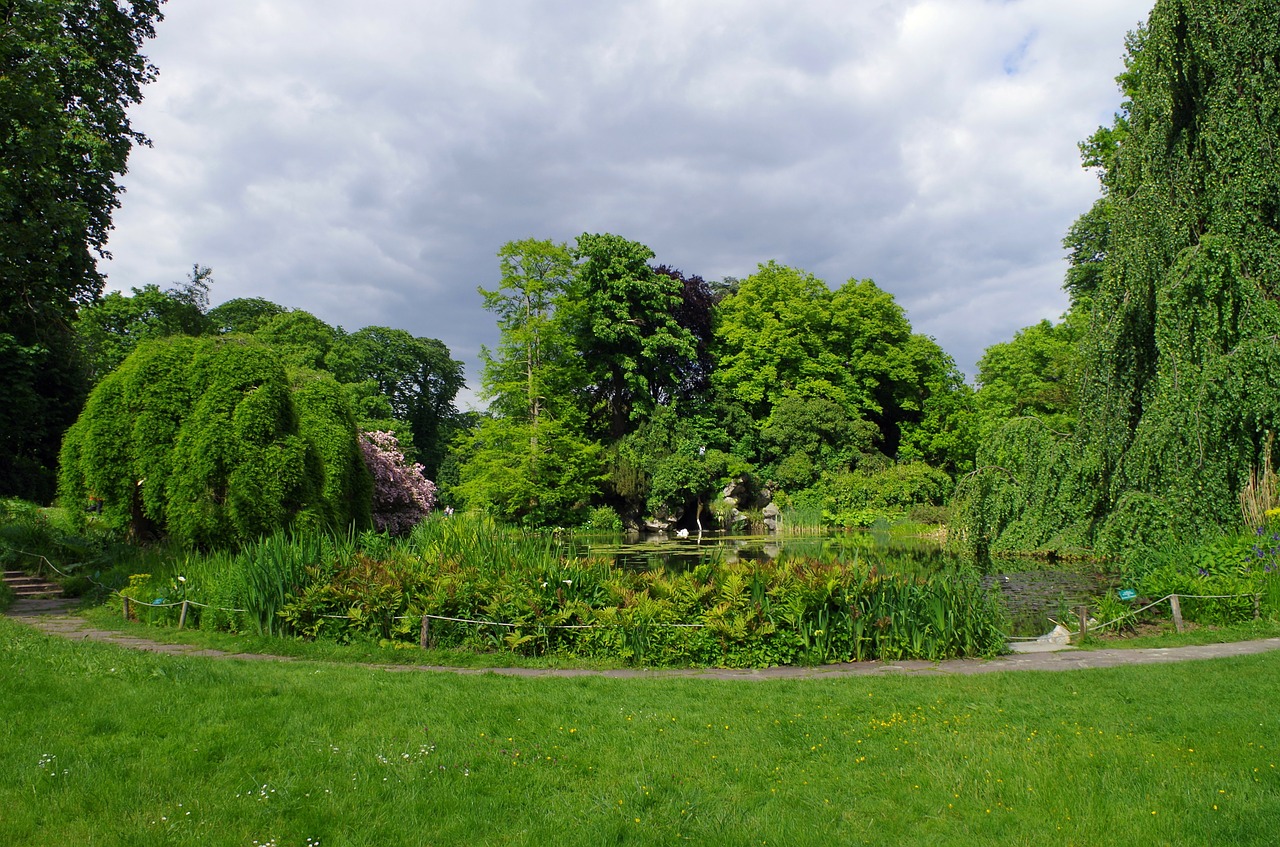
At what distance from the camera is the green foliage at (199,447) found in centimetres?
1325

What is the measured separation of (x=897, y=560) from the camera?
611 inches

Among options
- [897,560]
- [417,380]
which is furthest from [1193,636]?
[417,380]

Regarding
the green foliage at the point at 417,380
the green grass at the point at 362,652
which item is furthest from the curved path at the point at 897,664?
the green foliage at the point at 417,380

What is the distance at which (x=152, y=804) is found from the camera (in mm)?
4227

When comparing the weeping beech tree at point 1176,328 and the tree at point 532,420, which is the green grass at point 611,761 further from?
the tree at point 532,420

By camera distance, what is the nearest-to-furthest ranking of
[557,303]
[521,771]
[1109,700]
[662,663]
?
[521,771] < [1109,700] < [662,663] < [557,303]

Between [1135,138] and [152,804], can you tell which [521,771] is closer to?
[152,804]

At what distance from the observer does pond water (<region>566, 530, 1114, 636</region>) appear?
484 inches

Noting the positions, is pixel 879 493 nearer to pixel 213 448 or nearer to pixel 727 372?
pixel 727 372

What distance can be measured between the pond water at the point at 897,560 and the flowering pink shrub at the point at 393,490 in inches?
194

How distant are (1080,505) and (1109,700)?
654 centimetres

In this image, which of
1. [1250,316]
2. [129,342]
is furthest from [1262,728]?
[129,342]

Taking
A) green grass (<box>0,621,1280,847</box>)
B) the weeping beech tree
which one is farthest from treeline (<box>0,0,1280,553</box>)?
green grass (<box>0,621,1280,847</box>)

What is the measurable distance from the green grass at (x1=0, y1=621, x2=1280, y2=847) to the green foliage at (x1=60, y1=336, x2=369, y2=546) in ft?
19.5
